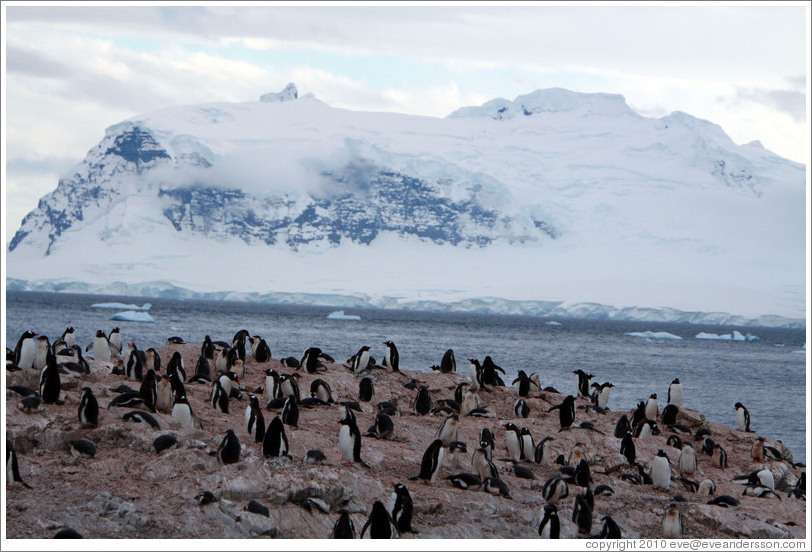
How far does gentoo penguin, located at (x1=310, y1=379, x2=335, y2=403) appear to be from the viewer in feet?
58.3

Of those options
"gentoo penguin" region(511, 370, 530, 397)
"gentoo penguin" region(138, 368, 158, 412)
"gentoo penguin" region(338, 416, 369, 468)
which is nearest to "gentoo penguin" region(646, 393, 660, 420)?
"gentoo penguin" region(511, 370, 530, 397)

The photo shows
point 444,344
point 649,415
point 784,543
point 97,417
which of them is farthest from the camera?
point 444,344

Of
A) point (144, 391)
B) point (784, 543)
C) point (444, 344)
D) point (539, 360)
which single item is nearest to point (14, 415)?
point (144, 391)

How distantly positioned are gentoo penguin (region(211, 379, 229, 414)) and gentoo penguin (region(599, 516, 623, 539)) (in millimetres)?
6274

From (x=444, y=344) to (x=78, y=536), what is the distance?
6556 cm

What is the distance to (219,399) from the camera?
52.5 feet

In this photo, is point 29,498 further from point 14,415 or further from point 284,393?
point 284,393

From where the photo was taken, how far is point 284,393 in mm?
17562

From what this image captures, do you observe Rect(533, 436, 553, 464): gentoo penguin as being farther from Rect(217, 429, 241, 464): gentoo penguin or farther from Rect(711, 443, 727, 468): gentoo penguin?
Rect(217, 429, 241, 464): gentoo penguin

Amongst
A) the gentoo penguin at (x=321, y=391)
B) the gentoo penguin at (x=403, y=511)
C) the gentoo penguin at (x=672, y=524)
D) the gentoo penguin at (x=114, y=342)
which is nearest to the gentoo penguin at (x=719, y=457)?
the gentoo penguin at (x=672, y=524)

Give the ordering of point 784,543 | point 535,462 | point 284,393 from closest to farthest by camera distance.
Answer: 1. point 784,543
2. point 535,462
3. point 284,393

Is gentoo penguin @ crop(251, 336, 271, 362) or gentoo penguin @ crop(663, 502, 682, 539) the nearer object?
gentoo penguin @ crop(663, 502, 682, 539)

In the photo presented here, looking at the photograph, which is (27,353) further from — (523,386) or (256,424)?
(523,386)

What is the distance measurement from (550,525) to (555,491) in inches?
56.2
